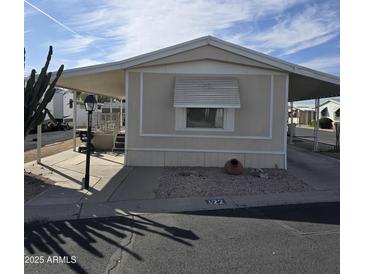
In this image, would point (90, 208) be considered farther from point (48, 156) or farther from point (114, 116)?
point (114, 116)

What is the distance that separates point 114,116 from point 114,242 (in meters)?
13.0

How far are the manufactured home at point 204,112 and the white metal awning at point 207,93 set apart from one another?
0.03 m

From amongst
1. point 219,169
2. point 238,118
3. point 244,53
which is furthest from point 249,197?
point 244,53

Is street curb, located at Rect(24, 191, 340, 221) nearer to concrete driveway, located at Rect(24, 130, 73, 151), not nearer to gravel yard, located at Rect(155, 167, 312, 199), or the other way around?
gravel yard, located at Rect(155, 167, 312, 199)

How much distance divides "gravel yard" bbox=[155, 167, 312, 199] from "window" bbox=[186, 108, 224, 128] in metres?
1.36

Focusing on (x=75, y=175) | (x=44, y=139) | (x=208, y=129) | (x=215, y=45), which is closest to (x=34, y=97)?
(x=75, y=175)

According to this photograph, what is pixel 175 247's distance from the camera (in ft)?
14.7

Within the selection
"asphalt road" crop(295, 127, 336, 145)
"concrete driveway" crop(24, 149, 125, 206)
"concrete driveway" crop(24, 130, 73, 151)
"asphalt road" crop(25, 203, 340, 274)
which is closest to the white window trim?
"concrete driveway" crop(24, 149, 125, 206)

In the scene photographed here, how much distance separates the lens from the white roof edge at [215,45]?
33.4 ft

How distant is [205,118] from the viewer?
10.8m

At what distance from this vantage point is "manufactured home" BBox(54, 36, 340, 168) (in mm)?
10492

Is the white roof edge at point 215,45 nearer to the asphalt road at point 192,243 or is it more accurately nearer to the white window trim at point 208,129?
the white window trim at point 208,129

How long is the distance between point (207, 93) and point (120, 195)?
442 centimetres

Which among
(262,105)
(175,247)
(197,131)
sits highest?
(262,105)
